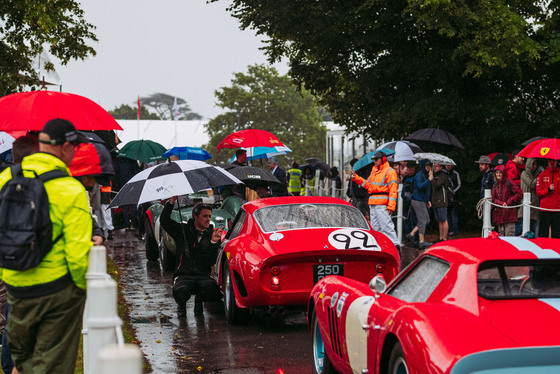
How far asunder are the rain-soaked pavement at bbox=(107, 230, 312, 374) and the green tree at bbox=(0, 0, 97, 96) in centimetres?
1397

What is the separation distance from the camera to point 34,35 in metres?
26.0

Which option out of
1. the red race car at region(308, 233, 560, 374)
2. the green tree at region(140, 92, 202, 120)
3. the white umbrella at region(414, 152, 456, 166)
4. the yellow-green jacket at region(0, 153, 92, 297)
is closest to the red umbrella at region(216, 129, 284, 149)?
the white umbrella at region(414, 152, 456, 166)

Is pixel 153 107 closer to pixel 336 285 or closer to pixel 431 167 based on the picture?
pixel 431 167

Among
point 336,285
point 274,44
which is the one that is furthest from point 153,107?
point 336,285

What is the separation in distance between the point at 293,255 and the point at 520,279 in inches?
158

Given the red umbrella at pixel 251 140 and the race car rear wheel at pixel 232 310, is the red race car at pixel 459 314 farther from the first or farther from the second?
the red umbrella at pixel 251 140

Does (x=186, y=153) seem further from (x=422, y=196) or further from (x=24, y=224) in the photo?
(x=24, y=224)

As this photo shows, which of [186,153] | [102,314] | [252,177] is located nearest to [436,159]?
[252,177]

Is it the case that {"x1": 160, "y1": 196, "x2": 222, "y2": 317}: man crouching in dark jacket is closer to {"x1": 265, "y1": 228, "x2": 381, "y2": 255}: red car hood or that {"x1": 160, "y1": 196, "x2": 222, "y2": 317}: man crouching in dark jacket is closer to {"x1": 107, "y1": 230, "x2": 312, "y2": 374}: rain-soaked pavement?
{"x1": 107, "y1": 230, "x2": 312, "y2": 374}: rain-soaked pavement

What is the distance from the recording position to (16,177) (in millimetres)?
4656

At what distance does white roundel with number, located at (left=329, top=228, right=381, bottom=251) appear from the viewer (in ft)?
29.8

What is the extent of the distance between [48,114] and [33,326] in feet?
17.1

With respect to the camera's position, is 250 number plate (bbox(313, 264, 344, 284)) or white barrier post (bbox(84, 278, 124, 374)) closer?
white barrier post (bbox(84, 278, 124, 374))

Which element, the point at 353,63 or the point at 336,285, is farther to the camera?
the point at 353,63
